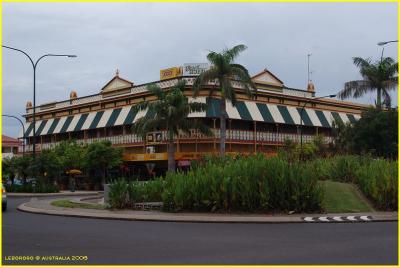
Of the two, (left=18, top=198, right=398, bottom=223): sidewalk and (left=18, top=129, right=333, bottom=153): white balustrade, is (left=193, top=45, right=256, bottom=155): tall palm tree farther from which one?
(left=18, top=129, right=333, bottom=153): white balustrade

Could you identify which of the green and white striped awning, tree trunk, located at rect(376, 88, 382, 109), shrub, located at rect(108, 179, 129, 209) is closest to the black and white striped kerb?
shrub, located at rect(108, 179, 129, 209)

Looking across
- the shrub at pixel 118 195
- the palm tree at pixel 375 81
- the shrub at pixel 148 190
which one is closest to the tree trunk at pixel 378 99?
the palm tree at pixel 375 81

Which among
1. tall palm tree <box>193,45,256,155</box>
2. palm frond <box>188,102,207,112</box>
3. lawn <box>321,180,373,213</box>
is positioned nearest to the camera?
lawn <box>321,180,373,213</box>

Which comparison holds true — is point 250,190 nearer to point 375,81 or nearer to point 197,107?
point 197,107

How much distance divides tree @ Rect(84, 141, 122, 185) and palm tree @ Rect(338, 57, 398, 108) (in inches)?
1053

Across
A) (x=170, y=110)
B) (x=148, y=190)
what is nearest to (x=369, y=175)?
(x=148, y=190)

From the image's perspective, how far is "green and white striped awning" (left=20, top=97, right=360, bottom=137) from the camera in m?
60.5

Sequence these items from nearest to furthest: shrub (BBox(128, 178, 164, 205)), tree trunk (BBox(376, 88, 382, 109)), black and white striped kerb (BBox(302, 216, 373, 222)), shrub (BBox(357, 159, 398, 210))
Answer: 1. black and white striped kerb (BBox(302, 216, 373, 222))
2. shrub (BBox(357, 159, 398, 210))
3. shrub (BBox(128, 178, 164, 205))
4. tree trunk (BBox(376, 88, 382, 109))

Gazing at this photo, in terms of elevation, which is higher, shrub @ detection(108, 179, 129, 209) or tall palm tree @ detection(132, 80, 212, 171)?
tall palm tree @ detection(132, 80, 212, 171)

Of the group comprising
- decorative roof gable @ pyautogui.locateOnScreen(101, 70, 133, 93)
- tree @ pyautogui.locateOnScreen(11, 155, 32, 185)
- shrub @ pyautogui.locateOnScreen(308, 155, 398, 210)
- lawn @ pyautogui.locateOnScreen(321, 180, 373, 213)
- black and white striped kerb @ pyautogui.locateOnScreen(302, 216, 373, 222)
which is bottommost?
black and white striped kerb @ pyautogui.locateOnScreen(302, 216, 373, 222)

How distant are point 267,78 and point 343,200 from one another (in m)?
45.4

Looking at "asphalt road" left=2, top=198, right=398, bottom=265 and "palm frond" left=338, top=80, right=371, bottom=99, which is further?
"palm frond" left=338, top=80, right=371, bottom=99

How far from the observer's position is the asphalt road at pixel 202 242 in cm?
1040

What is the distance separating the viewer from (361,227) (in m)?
17.4
